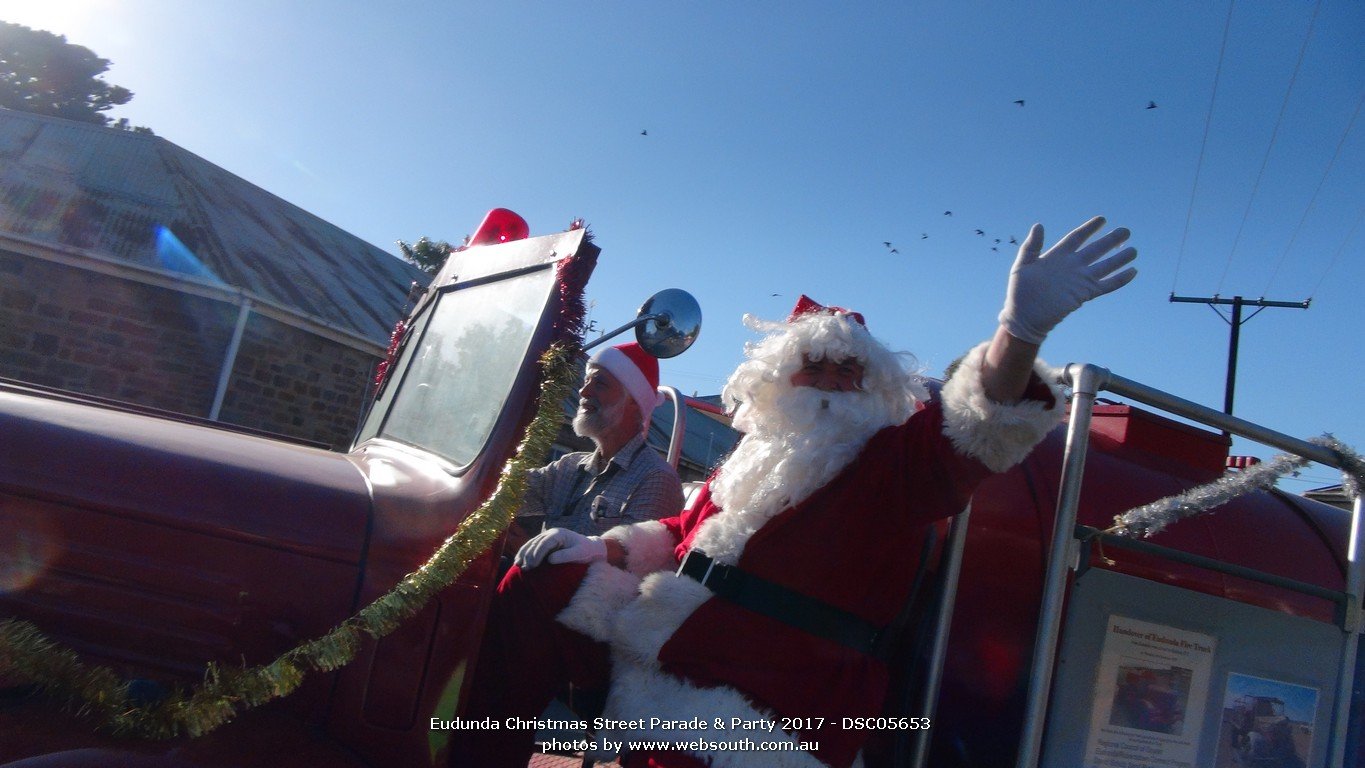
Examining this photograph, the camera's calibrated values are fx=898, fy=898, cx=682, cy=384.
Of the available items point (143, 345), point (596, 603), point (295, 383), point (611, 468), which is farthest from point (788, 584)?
point (295, 383)

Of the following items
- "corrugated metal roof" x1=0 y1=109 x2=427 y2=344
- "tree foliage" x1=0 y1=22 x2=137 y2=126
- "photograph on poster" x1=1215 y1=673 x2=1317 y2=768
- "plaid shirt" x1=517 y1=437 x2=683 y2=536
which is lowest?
"photograph on poster" x1=1215 y1=673 x2=1317 y2=768

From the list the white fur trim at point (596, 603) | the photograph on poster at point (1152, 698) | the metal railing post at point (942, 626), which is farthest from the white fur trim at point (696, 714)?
the photograph on poster at point (1152, 698)

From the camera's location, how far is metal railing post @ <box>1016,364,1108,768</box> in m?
1.98

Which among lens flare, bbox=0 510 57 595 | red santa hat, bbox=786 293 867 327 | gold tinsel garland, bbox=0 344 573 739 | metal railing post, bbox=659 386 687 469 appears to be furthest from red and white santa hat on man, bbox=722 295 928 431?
lens flare, bbox=0 510 57 595

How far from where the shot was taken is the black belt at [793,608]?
2098 mm

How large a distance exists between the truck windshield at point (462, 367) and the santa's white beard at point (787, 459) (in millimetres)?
675

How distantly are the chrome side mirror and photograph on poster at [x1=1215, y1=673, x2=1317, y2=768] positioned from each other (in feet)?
5.33

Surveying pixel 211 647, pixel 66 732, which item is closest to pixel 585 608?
pixel 211 647

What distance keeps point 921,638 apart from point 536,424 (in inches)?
42.6

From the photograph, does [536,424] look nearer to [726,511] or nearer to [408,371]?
[726,511]

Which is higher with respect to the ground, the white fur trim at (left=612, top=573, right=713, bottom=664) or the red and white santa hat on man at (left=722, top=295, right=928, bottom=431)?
the red and white santa hat on man at (left=722, top=295, right=928, bottom=431)

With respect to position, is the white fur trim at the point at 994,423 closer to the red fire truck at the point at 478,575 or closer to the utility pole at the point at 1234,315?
the red fire truck at the point at 478,575

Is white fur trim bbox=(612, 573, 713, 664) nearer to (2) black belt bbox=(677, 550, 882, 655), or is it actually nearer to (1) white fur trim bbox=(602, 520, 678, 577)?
(2) black belt bbox=(677, 550, 882, 655)

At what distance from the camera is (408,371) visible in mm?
2680
